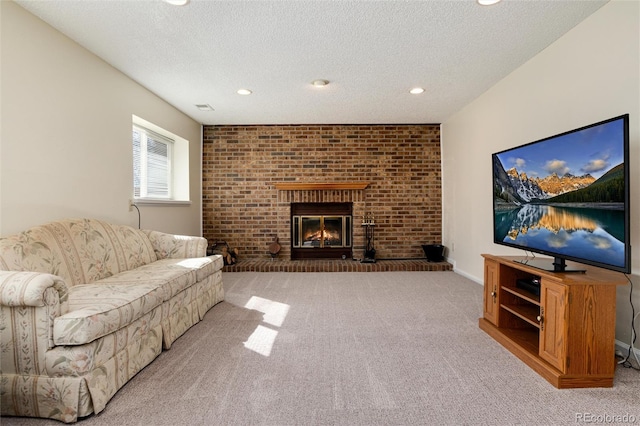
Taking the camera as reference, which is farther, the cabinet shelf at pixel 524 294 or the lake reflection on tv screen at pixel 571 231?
the cabinet shelf at pixel 524 294

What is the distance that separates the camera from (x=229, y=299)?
3.36m

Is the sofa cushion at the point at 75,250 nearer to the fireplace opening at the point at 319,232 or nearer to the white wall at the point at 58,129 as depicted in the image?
the white wall at the point at 58,129

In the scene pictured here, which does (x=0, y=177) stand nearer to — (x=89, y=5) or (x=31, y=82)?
(x=31, y=82)

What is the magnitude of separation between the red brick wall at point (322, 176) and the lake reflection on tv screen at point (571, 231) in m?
2.90

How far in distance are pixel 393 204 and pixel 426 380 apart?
3.77m

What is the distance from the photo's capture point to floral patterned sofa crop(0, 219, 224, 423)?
1.45 metres

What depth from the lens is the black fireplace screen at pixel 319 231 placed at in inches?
212

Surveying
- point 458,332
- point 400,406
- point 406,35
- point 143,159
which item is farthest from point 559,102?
point 143,159

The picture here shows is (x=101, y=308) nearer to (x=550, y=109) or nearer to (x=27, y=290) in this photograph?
(x=27, y=290)

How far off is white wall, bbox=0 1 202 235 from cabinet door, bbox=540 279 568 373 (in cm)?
323

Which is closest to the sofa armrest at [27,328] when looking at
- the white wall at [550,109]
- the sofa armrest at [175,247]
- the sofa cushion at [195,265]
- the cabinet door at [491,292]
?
the sofa cushion at [195,265]

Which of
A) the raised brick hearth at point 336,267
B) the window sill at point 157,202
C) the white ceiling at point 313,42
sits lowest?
the raised brick hearth at point 336,267

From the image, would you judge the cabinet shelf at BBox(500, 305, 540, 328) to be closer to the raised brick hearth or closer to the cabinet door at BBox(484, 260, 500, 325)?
the cabinet door at BBox(484, 260, 500, 325)

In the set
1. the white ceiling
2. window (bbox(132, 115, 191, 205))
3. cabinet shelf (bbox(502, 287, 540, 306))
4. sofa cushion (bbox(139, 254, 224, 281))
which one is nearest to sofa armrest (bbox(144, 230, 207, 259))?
sofa cushion (bbox(139, 254, 224, 281))
